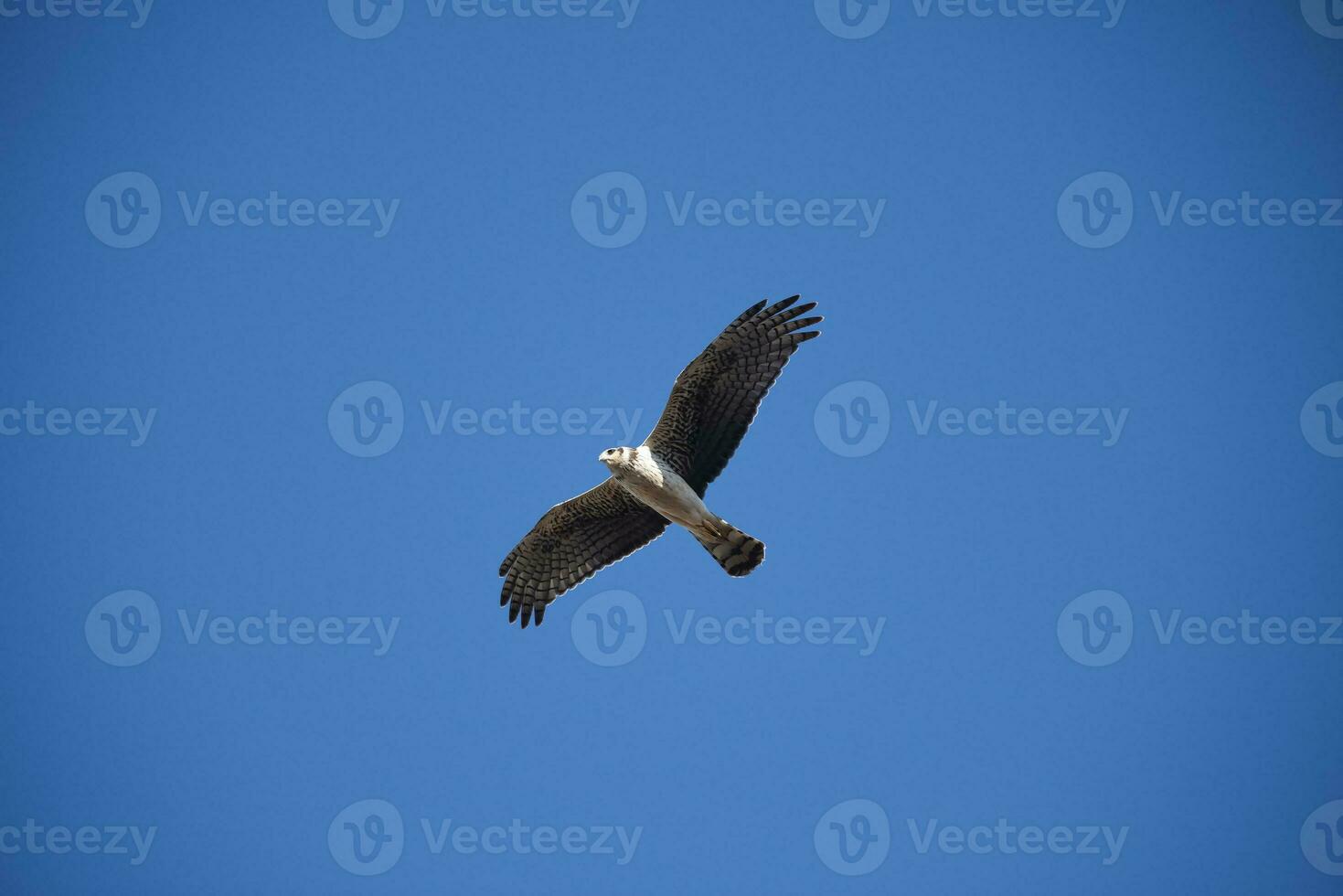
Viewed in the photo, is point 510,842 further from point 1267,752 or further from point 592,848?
point 1267,752

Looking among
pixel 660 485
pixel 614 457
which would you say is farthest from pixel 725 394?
pixel 614 457

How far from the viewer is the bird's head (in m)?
10.8

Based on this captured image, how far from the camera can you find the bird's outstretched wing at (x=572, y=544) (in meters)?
12.0

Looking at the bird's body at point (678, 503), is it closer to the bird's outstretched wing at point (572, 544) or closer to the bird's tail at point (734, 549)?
the bird's tail at point (734, 549)

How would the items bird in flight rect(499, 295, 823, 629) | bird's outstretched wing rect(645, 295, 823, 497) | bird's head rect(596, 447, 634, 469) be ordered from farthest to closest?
bird's outstretched wing rect(645, 295, 823, 497) → bird in flight rect(499, 295, 823, 629) → bird's head rect(596, 447, 634, 469)

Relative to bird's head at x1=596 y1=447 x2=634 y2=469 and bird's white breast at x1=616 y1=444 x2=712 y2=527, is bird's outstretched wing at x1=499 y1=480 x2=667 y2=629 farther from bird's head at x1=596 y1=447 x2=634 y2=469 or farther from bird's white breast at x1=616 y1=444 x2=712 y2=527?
bird's head at x1=596 y1=447 x2=634 y2=469

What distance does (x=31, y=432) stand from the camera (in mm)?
17516

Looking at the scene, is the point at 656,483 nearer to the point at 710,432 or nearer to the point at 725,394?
the point at 710,432

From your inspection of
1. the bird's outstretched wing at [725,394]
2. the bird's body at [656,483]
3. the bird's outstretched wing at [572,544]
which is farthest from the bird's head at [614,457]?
the bird's outstretched wing at [572,544]

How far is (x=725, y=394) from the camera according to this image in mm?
11367

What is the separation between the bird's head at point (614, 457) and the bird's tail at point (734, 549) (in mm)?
948

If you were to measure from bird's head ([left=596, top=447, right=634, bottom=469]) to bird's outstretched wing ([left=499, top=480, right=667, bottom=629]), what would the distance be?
870 millimetres

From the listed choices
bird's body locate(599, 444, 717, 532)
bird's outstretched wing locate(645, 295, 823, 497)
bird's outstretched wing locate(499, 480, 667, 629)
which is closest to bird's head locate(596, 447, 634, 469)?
bird's body locate(599, 444, 717, 532)

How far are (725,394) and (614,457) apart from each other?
3.95 feet
